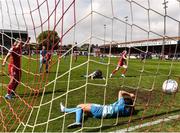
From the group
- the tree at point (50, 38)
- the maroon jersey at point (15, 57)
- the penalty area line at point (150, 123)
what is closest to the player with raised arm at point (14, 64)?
the maroon jersey at point (15, 57)

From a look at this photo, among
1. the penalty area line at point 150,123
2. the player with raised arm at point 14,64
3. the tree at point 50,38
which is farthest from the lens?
the player with raised arm at point 14,64

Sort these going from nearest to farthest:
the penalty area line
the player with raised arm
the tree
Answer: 1. the tree
2. the penalty area line
3. the player with raised arm

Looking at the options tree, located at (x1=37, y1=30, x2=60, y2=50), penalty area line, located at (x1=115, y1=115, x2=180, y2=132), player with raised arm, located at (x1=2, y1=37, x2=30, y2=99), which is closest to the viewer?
tree, located at (x1=37, y1=30, x2=60, y2=50)

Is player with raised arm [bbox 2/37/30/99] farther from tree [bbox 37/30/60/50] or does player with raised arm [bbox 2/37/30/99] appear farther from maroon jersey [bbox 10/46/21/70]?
tree [bbox 37/30/60/50]

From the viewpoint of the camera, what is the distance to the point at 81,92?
9.04 m

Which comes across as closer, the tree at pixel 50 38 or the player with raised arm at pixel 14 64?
the tree at pixel 50 38

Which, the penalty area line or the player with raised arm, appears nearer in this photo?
the penalty area line

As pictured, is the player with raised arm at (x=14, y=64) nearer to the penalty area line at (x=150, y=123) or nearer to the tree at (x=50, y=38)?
the tree at (x=50, y=38)

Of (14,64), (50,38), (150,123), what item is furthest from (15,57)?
(150,123)

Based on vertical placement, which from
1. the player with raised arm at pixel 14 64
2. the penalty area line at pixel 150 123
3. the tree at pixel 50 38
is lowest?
the penalty area line at pixel 150 123

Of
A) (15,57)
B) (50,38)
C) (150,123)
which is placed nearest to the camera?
(50,38)

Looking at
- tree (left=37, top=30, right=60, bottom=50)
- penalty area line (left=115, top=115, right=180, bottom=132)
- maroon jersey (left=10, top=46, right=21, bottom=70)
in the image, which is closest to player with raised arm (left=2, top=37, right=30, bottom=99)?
maroon jersey (left=10, top=46, right=21, bottom=70)

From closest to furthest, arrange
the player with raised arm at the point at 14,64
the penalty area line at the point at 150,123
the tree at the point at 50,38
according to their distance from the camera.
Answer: the tree at the point at 50,38
the penalty area line at the point at 150,123
the player with raised arm at the point at 14,64

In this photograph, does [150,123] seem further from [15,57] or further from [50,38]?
[15,57]
